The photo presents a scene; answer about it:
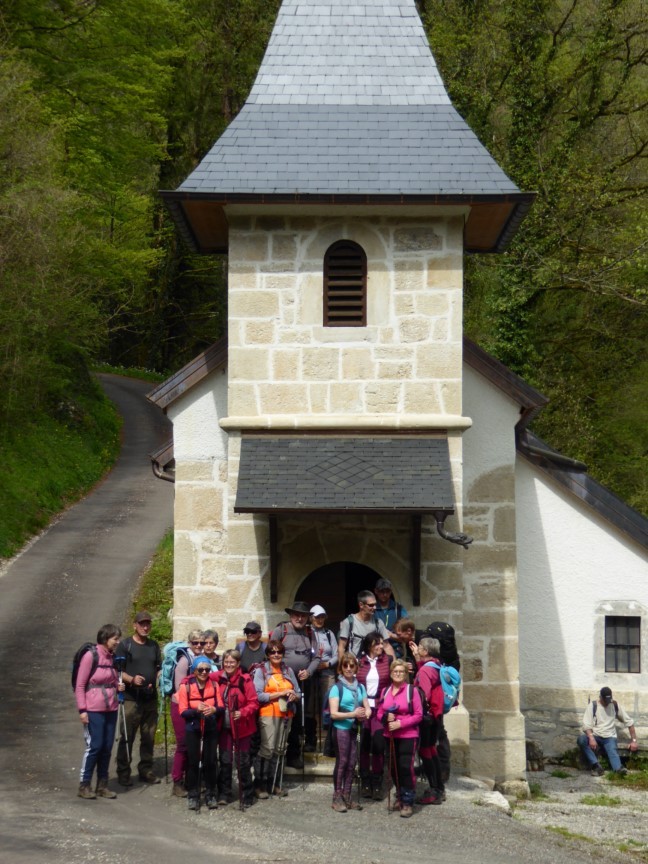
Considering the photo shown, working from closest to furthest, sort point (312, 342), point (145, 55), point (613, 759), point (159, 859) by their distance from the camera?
1. point (159, 859)
2. point (312, 342)
3. point (613, 759)
4. point (145, 55)

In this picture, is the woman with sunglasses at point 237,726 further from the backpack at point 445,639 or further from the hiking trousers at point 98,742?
the backpack at point 445,639

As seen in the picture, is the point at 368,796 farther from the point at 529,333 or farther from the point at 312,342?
the point at 529,333

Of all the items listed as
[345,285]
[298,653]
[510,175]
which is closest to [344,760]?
Result: [298,653]

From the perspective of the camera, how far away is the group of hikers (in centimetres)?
1093

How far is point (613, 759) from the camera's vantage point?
1585 centimetres

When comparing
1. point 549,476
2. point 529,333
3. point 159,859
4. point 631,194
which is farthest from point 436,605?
point 631,194

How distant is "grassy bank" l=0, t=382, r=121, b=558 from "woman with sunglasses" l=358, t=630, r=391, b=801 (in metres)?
11.5

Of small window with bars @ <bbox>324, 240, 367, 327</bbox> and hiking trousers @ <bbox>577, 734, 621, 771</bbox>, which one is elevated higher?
small window with bars @ <bbox>324, 240, 367, 327</bbox>

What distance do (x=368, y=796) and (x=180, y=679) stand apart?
1949 mm

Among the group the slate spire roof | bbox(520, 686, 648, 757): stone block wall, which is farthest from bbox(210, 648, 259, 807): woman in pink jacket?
bbox(520, 686, 648, 757): stone block wall

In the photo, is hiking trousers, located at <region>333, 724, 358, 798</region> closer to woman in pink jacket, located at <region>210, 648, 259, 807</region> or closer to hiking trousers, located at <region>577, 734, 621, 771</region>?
woman in pink jacket, located at <region>210, 648, 259, 807</region>

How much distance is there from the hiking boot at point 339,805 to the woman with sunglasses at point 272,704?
60 centimetres

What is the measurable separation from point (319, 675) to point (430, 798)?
155 cm

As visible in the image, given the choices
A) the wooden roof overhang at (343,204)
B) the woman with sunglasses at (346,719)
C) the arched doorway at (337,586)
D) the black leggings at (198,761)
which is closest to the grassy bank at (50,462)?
the arched doorway at (337,586)
